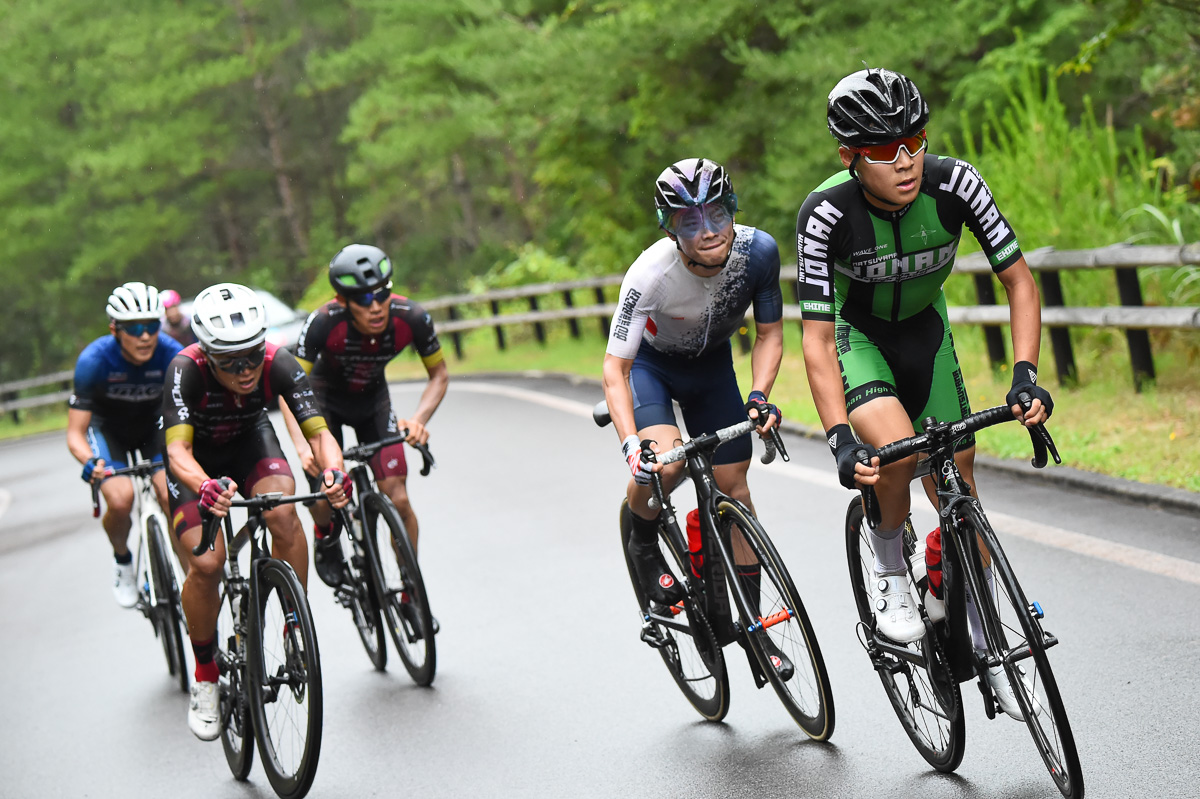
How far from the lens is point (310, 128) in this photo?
47.5 meters

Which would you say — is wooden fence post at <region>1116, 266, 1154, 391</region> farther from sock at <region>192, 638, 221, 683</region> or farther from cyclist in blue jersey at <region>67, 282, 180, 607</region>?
sock at <region>192, 638, 221, 683</region>

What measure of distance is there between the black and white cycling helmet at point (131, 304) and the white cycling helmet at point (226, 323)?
2308 millimetres

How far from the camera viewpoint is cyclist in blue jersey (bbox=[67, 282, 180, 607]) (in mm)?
8102

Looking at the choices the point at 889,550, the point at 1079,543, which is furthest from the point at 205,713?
the point at 1079,543

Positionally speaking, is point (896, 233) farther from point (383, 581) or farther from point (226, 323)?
point (383, 581)

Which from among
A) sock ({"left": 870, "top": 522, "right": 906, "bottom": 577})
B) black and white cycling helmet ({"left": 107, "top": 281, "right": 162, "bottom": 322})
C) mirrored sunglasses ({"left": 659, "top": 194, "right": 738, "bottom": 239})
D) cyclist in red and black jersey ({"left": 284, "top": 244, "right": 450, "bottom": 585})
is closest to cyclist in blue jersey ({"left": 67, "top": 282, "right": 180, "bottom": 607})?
black and white cycling helmet ({"left": 107, "top": 281, "right": 162, "bottom": 322})

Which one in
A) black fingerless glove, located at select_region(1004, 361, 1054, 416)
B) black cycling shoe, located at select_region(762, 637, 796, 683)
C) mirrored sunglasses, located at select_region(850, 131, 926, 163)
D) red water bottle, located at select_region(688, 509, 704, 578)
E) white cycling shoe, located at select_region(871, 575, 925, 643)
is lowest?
black cycling shoe, located at select_region(762, 637, 796, 683)

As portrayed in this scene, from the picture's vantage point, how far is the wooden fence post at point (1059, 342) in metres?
10.2

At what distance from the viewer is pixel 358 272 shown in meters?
7.28

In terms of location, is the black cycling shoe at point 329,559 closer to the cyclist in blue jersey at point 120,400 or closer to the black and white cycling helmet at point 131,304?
the cyclist in blue jersey at point 120,400

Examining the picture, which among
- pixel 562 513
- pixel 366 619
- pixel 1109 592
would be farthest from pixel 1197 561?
pixel 562 513

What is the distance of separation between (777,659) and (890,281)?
1536 millimetres

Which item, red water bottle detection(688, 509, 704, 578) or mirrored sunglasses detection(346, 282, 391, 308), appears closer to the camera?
red water bottle detection(688, 509, 704, 578)

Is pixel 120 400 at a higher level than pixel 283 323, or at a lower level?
lower
